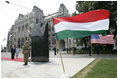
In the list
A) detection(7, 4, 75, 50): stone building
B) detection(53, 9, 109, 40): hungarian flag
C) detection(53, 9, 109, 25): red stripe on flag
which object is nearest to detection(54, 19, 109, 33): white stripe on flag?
detection(53, 9, 109, 40): hungarian flag

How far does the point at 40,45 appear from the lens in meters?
8.64

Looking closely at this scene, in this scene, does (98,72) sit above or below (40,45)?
below

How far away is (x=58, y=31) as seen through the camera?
4.75m

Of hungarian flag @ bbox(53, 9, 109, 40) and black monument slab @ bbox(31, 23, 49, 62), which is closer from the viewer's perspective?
hungarian flag @ bbox(53, 9, 109, 40)

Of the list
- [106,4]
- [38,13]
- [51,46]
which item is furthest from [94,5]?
[38,13]

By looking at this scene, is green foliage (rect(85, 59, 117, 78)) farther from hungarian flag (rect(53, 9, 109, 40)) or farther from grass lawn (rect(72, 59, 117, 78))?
hungarian flag (rect(53, 9, 109, 40))

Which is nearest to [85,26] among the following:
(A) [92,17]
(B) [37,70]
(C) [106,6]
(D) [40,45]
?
(A) [92,17]

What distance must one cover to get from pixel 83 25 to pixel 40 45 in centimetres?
494

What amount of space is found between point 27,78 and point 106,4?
1690 centimetres

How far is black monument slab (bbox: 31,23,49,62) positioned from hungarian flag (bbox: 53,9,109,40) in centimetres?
401

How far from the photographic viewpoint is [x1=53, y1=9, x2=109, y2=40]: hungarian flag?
4523 mm

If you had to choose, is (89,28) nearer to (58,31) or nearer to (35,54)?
(58,31)

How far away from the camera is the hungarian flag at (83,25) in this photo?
14.8 ft

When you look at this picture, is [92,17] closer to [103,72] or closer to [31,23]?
[103,72]
